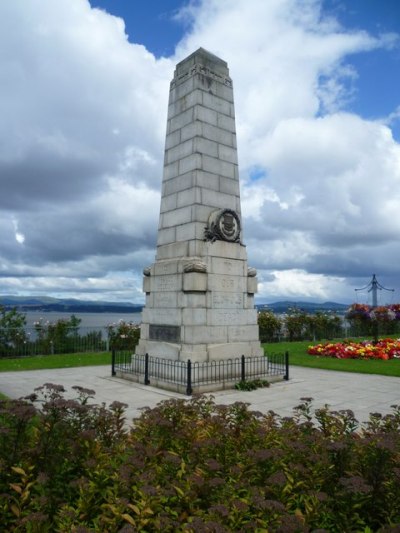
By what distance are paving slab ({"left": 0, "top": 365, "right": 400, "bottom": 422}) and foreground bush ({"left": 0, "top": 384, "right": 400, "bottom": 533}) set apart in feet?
13.2

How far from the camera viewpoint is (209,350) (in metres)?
12.1

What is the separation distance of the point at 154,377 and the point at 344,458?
351 inches

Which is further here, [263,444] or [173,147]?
[173,147]

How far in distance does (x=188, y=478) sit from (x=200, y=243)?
9.31 metres

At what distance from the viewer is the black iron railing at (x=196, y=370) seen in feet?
37.9

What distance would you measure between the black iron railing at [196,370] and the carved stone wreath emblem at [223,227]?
3.71 metres

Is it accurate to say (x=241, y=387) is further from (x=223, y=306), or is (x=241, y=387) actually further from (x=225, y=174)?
(x=225, y=174)

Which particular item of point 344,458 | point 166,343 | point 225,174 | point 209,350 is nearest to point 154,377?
point 166,343

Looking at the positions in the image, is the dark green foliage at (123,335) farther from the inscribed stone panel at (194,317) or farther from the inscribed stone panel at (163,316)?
the inscribed stone panel at (194,317)

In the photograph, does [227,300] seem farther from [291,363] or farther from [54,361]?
[54,361]

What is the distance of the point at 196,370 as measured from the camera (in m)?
11.7

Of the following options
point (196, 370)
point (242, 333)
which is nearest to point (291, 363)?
point (242, 333)

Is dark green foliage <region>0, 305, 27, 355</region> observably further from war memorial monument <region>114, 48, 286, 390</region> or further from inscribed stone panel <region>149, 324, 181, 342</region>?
inscribed stone panel <region>149, 324, 181, 342</region>

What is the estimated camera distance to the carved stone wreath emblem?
12891mm
